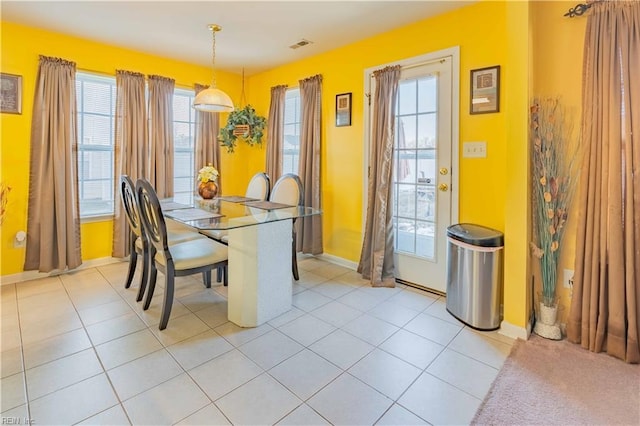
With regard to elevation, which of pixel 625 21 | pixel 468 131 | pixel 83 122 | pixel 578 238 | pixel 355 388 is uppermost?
pixel 625 21

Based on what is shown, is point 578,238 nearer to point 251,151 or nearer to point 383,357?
point 383,357

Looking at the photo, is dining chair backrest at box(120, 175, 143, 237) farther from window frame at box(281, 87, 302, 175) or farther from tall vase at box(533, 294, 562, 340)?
tall vase at box(533, 294, 562, 340)

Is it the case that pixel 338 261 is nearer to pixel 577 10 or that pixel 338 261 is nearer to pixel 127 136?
pixel 127 136

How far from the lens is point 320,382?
1.87 m

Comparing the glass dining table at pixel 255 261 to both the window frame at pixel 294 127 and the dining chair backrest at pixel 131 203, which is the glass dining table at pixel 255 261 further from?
the window frame at pixel 294 127

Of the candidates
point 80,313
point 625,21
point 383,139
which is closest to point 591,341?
point 625,21

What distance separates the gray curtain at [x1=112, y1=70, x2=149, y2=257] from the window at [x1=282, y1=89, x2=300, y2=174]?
174 cm

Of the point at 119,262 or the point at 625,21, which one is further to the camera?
the point at 119,262

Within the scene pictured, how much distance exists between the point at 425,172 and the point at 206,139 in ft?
9.89

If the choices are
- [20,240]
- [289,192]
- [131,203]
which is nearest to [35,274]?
[20,240]

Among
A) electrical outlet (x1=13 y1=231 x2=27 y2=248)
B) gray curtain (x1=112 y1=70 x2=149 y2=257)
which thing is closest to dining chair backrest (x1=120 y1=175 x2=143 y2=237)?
gray curtain (x1=112 y1=70 x2=149 y2=257)

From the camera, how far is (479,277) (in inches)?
96.9

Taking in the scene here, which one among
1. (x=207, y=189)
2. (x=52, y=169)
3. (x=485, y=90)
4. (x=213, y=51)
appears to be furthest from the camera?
(x=213, y=51)

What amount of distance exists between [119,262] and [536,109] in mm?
4490
